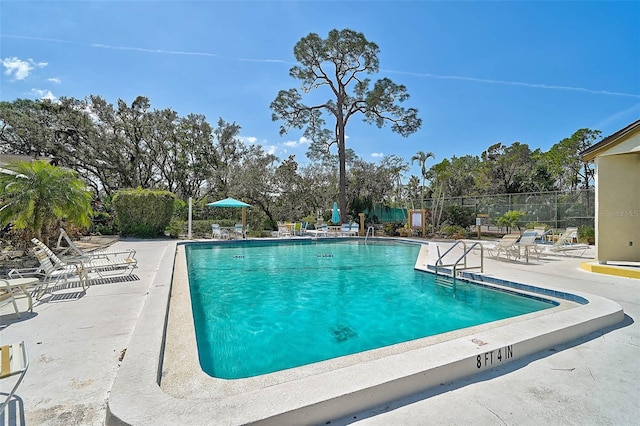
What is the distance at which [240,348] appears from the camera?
4238 mm

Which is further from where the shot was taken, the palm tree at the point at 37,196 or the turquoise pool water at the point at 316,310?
the palm tree at the point at 37,196

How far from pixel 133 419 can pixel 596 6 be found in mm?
12645

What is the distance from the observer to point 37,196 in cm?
815

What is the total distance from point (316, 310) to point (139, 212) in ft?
45.0

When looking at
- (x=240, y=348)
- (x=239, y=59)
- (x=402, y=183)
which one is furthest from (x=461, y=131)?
(x=240, y=348)

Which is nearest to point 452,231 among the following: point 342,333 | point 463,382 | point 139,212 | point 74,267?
point 342,333

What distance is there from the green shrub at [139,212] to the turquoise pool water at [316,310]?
25.8 ft

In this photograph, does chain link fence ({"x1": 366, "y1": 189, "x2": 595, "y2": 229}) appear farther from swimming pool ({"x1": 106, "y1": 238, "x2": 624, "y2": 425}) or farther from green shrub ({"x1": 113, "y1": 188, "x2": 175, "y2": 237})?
green shrub ({"x1": 113, "y1": 188, "x2": 175, "y2": 237})

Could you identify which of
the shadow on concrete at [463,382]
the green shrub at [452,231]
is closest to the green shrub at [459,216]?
the green shrub at [452,231]

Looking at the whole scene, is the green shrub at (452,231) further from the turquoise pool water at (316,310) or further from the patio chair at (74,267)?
the patio chair at (74,267)

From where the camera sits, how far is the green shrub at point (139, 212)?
16094 millimetres

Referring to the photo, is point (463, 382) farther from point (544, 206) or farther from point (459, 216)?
point (459, 216)

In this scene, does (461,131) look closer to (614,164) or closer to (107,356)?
(614,164)

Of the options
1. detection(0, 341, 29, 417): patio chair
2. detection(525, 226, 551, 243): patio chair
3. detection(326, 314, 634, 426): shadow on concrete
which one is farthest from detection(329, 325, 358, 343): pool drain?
detection(525, 226, 551, 243): patio chair
